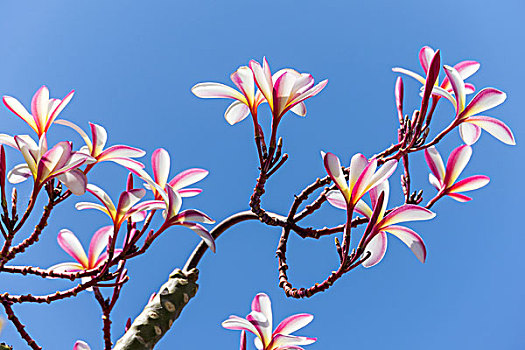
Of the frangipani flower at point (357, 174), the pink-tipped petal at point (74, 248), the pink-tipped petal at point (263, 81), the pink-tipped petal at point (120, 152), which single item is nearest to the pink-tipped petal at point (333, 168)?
the frangipani flower at point (357, 174)

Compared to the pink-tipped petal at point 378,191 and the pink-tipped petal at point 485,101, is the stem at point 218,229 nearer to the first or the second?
the pink-tipped petal at point 378,191

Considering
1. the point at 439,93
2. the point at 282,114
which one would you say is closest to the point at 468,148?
the point at 439,93

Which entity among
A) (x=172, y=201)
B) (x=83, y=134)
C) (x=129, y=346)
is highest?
(x=83, y=134)

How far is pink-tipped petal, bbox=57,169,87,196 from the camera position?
0.42m

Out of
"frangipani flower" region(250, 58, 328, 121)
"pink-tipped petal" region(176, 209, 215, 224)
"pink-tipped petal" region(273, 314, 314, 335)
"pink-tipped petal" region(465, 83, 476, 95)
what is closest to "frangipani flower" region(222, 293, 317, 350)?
"pink-tipped petal" region(273, 314, 314, 335)

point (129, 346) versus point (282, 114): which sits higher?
point (282, 114)

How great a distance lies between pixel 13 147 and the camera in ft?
1.51

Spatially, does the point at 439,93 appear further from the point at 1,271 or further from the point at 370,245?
the point at 1,271

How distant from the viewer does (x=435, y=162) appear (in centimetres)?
55

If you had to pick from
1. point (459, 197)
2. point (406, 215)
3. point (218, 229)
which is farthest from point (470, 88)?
point (218, 229)

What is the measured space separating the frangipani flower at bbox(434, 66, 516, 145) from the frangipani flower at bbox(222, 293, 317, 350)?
0.28 metres

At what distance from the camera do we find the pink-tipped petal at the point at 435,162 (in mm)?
545

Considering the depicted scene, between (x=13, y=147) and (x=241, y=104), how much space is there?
25 centimetres

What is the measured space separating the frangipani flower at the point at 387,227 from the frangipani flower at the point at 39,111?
34 cm
